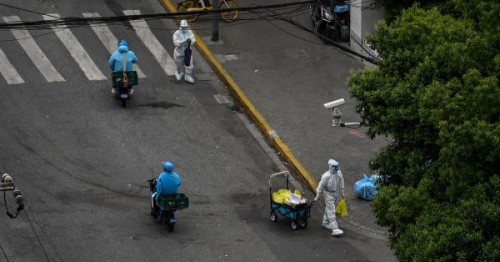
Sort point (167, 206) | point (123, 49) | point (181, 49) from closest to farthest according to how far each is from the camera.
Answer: point (167, 206), point (123, 49), point (181, 49)

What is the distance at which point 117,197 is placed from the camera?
98.7 feet

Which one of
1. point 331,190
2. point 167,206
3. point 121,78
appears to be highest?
point 121,78

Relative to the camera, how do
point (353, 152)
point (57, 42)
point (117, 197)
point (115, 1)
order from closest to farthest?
1. point (117, 197)
2. point (353, 152)
3. point (57, 42)
4. point (115, 1)

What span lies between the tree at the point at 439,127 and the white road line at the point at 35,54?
1353 cm

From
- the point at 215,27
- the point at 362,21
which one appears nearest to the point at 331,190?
the point at 362,21

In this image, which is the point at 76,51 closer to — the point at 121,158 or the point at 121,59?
the point at 121,59

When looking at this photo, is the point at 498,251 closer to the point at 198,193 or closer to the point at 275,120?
the point at 198,193

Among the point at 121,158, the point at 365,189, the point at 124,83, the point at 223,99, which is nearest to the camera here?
the point at 365,189

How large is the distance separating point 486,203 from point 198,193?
11.3 m

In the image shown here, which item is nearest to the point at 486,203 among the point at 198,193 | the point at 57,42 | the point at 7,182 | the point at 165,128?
the point at 7,182

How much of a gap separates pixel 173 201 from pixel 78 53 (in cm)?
994

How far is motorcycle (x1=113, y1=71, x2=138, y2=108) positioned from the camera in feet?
111

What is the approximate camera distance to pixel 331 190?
29.1 meters

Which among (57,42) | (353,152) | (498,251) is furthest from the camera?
(57,42)
